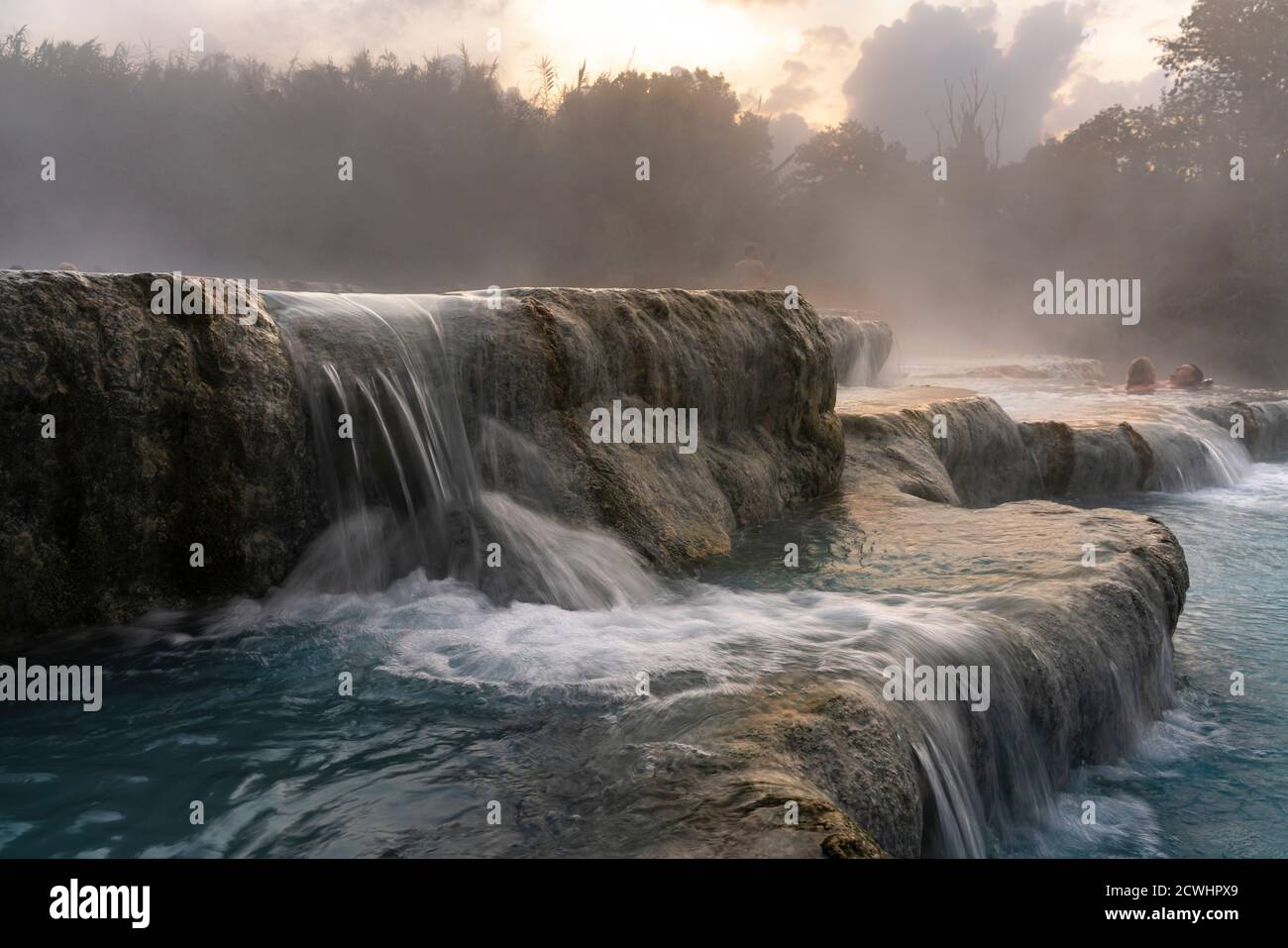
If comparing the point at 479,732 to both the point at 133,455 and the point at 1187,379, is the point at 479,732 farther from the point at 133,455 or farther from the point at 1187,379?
the point at 1187,379

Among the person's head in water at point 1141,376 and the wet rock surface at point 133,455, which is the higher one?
the person's head in water at point 1141,376

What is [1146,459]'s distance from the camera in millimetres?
11523

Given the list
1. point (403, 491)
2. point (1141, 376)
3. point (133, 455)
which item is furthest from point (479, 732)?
point (1141, 376)

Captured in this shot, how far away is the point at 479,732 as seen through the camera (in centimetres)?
350

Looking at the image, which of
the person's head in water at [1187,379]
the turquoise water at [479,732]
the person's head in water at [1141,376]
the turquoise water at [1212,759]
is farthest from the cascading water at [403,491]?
the person's head in water at [1187,379]

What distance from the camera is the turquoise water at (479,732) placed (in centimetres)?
288

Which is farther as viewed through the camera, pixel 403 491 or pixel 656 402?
pixel 656 402

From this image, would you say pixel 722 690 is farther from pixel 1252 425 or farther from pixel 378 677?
pixel 1252 425

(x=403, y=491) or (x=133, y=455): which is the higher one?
(x=133, y=455)

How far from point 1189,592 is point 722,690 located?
5.43m

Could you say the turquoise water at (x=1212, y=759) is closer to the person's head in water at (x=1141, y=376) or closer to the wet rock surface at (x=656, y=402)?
the wet rock surface at (x=656, y=402)

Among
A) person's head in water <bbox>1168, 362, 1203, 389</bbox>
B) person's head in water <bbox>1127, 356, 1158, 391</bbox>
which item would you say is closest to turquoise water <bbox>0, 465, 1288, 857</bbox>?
person's head in water <bbox>1127, 356, 1158, 391</bbox>

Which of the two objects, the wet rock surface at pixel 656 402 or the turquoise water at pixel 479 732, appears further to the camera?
the wet rock surface at pixel 656 402

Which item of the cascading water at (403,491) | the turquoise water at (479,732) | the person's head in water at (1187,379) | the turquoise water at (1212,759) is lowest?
the turquoise water at (1212,759)
